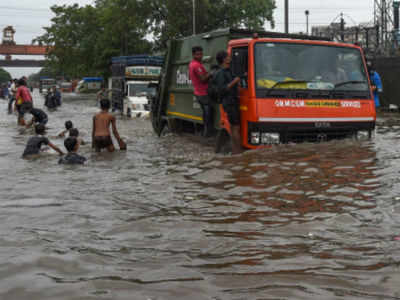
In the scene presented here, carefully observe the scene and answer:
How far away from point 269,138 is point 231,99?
79 cm

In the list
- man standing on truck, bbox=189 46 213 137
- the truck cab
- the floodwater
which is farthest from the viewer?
the truck cab

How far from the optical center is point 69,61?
6450 centimetres

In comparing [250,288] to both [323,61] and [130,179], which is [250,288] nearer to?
[130,179]

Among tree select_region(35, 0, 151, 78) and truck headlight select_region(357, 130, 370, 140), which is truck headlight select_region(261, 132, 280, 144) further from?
tree select_region(35, 0, 151, 78)

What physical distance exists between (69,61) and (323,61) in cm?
5902

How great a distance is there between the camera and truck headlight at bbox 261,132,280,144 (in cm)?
811

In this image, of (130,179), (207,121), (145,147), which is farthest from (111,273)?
(145,147)

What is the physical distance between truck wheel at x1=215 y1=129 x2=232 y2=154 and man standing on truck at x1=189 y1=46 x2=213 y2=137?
20.1 inches

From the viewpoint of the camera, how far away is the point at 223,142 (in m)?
8.87

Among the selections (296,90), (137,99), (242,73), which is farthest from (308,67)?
(137,99)

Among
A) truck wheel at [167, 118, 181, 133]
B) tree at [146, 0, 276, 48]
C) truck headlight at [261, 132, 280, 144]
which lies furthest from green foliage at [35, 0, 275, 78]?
truck headlight at [261, 132, 280, 144]

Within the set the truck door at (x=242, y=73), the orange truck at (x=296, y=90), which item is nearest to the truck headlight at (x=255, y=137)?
the orange truck at (x=296, y=90)

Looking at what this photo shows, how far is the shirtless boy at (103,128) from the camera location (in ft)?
33.4

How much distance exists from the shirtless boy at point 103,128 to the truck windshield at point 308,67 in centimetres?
325
